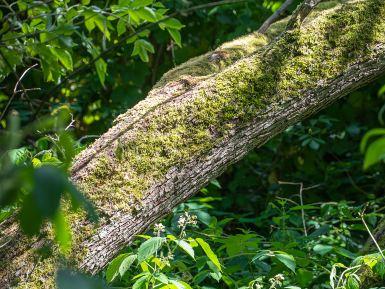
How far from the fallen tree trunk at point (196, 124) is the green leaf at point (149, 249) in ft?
0.40

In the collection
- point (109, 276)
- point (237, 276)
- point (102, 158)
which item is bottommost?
point (237, 276)

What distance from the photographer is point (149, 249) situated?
210cm

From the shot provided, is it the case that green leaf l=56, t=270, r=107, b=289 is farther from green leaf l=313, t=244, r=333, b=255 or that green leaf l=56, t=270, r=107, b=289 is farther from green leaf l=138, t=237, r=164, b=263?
green leaf l=313, t=244, r=333, b=255

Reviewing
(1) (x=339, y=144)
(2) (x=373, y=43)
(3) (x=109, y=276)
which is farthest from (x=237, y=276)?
(1) (x=339, y=144)

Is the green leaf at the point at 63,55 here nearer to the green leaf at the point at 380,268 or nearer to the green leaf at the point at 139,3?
the green leaf at the point at 139,3

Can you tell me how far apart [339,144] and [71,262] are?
3.23 meters

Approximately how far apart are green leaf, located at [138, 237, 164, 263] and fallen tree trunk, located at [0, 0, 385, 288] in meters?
0.12

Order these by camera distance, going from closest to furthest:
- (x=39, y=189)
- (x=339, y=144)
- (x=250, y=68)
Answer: (x=39, y=189) → (x=250, y=68) → (x=339, y=144)

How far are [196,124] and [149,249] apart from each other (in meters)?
0.53

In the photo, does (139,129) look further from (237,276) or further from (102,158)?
(237,276)

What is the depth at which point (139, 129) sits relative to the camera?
2.38 meters

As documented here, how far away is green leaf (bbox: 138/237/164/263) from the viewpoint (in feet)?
6.86

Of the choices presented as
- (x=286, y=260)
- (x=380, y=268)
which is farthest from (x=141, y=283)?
(x=380, y=268)

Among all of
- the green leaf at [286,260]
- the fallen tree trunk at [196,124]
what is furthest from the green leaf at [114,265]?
the green leaf at [286,260]
